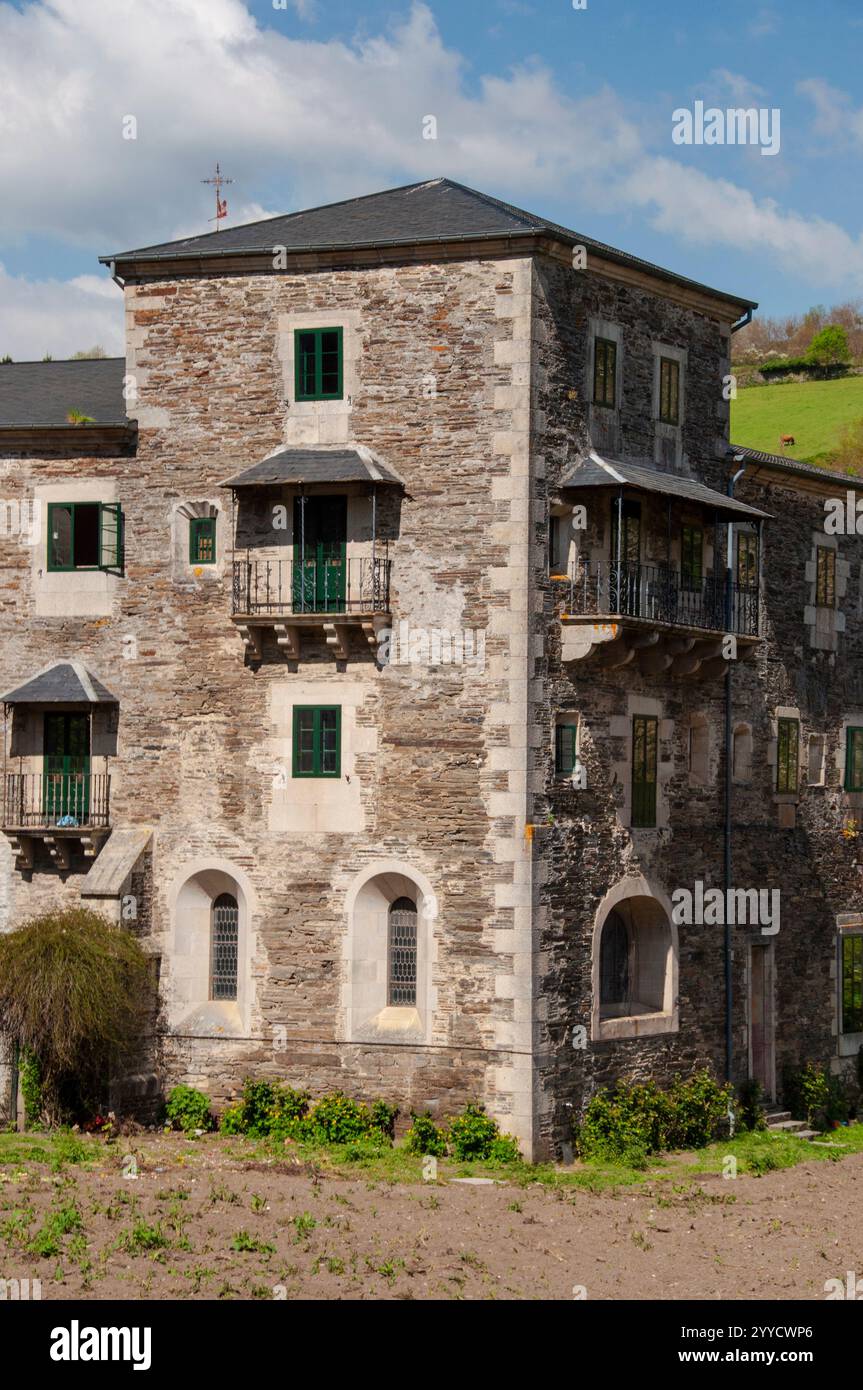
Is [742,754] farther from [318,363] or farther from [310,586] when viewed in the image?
[318,363]

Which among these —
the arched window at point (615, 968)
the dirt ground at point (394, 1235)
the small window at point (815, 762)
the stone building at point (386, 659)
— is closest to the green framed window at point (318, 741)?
the stone building at point (386, 659)

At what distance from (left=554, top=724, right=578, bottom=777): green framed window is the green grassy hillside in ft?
145

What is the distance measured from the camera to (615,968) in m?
35.7

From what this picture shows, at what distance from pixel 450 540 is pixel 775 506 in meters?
9.85

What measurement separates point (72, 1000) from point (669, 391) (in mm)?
14995

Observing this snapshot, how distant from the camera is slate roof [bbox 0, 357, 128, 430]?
3628 cm

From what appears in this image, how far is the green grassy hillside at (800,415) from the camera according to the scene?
80.4 metres

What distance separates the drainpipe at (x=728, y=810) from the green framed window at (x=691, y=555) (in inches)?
27.0

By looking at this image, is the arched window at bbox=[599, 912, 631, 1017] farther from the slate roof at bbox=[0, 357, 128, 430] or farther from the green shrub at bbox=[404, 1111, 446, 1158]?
the slate roof at bbox=[0, 357, 128, 430]

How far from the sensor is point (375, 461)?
33312 millimetres

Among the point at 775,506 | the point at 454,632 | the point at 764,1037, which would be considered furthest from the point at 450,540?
the point at 764,1037

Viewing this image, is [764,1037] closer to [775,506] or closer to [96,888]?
[775,506]

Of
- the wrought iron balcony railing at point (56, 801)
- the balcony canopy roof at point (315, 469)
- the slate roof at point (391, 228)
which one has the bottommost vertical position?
the wrought iron balcony railing at point (56, 801)

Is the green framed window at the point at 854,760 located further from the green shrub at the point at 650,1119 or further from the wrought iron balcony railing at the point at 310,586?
the wrought iron balcony railing at the point at 310,586
